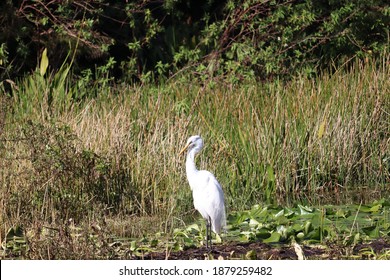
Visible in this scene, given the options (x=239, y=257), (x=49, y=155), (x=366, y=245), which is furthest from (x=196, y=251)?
(x=49, y=155)

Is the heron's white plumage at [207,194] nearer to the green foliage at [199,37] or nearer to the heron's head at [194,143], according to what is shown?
the heron's head at [194,143]

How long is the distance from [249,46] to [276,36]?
1.49 feet

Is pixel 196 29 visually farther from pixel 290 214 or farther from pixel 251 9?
pixel 290 214

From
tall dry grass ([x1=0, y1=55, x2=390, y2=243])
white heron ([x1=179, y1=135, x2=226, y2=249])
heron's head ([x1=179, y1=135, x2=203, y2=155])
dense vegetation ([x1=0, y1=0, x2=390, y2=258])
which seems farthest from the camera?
tall dry grass ([x1=0, y1=55, x2=390, y2=243])

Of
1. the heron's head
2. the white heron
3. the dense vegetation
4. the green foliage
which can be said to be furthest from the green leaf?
the green foliage

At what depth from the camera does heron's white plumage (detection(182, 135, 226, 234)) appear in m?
6.30

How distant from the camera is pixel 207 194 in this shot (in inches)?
249

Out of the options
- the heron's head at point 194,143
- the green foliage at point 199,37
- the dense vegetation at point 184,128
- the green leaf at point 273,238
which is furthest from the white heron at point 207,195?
the green foliage at point 199,37

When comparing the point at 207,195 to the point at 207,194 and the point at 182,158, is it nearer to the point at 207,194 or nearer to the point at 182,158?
the point at 207,194

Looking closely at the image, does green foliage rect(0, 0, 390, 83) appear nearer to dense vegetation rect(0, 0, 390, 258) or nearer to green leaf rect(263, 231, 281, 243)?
dense vegetation rect(0, 0, 390, 258)

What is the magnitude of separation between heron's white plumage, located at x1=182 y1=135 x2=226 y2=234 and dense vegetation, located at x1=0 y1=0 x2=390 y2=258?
189mm

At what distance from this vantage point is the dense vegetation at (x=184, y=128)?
6.77 meters

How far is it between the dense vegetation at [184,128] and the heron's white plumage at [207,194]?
0.62 ft

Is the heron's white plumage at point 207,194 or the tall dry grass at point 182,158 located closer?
the heron's white plumage at point 207,194
